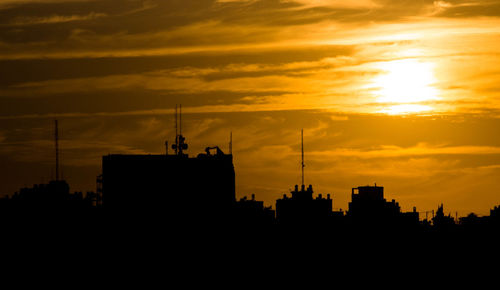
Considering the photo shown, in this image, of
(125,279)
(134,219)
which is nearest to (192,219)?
(134,219)

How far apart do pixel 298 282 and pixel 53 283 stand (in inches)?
1563

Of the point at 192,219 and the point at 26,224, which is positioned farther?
the point at 192,219

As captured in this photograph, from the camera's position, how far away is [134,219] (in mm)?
184125

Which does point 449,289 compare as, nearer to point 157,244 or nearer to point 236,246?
point 236,246

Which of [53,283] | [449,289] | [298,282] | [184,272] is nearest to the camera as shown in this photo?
[53,283]

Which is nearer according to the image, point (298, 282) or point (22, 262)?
point (22, 262)

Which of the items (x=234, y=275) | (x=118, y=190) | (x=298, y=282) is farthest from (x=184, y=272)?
(x=118, y=190)

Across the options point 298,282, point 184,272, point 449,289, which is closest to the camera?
point 184,272

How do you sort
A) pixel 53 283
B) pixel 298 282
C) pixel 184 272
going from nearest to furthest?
pixel 53 283 < pixel 184 272 < pixel 298 282

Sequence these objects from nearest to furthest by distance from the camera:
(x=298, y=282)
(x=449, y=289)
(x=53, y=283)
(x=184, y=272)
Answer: (x=53, y=283)
(x=184, y=272)
(x=298, y=282)
(x=449, y=289)

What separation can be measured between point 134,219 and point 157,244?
1239 cm

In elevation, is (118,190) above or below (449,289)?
above

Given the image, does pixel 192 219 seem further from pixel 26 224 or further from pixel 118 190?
pixel 26 224

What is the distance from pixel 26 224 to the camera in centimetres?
17312
